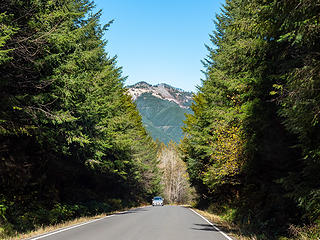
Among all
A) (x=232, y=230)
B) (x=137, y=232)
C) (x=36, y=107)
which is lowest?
(x=232, y=230)

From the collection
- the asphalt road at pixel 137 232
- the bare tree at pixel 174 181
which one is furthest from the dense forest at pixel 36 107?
the bare tree at pixel 174 181

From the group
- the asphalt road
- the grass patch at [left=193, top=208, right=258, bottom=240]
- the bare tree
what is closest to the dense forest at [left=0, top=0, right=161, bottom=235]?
the asphalt road

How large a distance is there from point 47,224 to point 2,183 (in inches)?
111

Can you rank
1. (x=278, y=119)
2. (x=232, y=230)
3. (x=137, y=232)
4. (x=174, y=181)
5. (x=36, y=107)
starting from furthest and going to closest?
(x=174, y=181) < (x=232, y=230) < (x=36, y=107) < (x=278, y=119) < (x=137, y=232)

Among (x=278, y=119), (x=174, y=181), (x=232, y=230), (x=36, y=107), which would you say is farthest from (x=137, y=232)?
(x=174, y=181)

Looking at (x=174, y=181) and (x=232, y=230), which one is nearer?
(x=232, y=230)

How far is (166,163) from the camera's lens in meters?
79.3

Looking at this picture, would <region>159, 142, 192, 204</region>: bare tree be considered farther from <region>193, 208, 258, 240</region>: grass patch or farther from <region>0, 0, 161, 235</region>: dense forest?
<region>193, 208, 258, 240</region>: grass patch

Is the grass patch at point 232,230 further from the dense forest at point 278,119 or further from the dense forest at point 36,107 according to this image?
the dense forest at point 36,107

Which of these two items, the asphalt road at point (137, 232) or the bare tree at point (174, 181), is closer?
the asphalt road at point (137, 232)

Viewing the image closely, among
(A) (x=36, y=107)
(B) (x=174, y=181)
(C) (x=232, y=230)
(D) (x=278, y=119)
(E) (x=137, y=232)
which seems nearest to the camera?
(E) (x=137, y=232)

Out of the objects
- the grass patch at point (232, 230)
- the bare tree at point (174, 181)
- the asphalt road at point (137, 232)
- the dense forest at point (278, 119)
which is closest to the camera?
the dense forest at point (278, 119)

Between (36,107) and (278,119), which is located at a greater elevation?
(36,107)

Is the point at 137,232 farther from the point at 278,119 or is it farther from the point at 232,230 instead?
the point at 278,119
